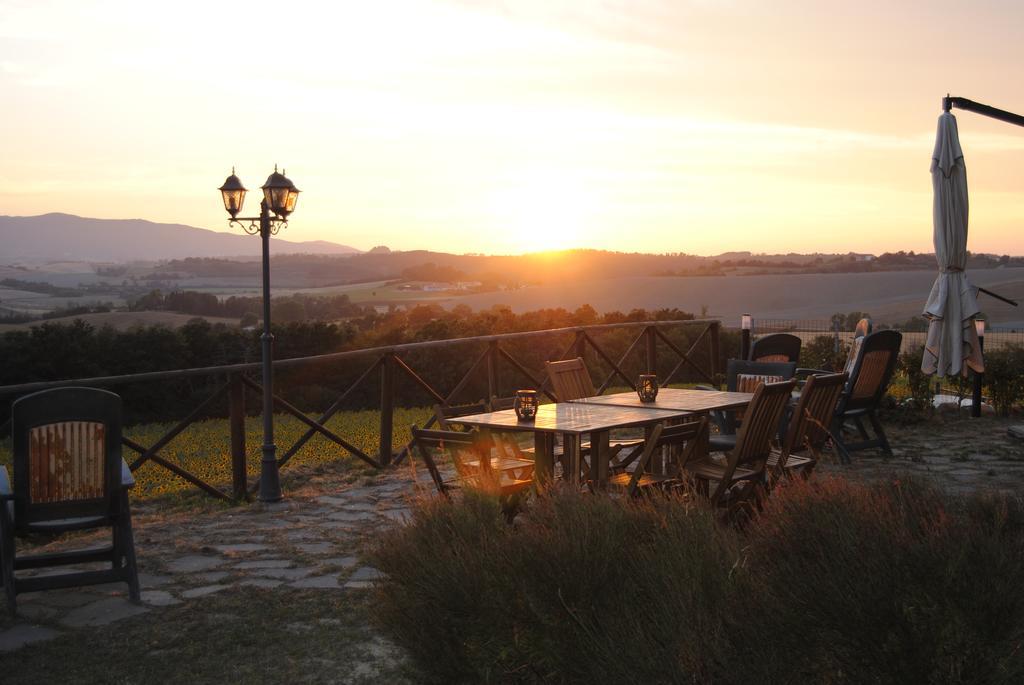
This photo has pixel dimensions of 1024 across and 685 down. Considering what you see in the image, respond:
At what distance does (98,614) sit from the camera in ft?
13.7

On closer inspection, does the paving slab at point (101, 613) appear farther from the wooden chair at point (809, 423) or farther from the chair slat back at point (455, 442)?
the wooden chair at point (809, 423)

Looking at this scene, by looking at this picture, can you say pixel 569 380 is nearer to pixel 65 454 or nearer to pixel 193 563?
pixel 193 563

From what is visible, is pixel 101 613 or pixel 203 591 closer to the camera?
pixel 101 613

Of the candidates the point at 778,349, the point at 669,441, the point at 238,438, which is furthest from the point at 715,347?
the point at 669,441

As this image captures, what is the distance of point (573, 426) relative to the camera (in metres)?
5.04

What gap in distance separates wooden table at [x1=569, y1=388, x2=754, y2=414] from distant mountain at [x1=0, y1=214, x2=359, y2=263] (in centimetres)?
8365

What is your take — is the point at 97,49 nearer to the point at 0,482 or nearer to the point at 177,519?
the point at 177,519

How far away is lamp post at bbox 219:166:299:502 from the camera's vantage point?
6.54 m

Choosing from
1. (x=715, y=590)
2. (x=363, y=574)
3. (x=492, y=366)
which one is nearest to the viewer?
(x=715, y=590)

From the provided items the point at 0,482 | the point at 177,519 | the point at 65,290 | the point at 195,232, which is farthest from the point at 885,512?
the point at 195,232

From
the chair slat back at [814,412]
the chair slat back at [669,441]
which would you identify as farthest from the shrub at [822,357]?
the chair slat back at [669,441]

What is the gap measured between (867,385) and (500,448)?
316 centimetres

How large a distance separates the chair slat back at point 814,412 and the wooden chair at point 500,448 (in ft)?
4.64

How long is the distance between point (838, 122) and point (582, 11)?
147 inches
